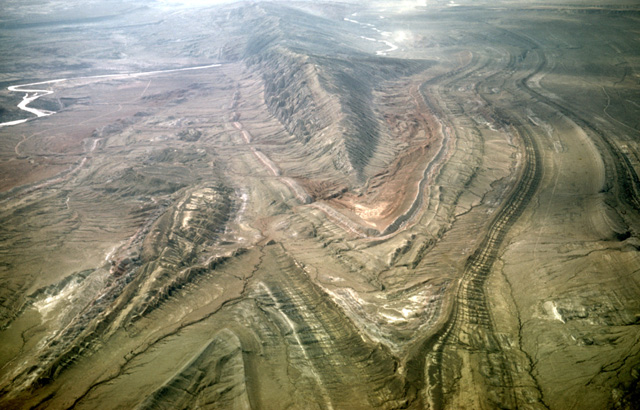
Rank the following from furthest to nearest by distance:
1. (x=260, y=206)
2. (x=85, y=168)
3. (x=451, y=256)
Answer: (x=85, y=168) → (x=260, y=206) → (x=451, y=256)

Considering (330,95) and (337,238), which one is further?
(330,95)

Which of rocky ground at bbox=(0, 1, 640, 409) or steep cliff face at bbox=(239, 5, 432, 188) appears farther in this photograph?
steep cliff face at bbox=(239, 5, 432, 188)

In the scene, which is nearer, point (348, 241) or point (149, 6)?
point (348, 241)

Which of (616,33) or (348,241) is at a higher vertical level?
(616,33)

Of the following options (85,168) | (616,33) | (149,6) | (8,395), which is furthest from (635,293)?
(149,6)

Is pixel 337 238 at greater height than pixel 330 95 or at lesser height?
lesser

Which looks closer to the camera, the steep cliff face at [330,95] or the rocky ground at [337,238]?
the rocky ground at [337,238]

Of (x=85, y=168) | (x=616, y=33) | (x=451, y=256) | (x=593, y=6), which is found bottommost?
(x=85, y=168)

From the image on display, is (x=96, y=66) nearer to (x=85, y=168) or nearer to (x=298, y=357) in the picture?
(x=85, y=168)
